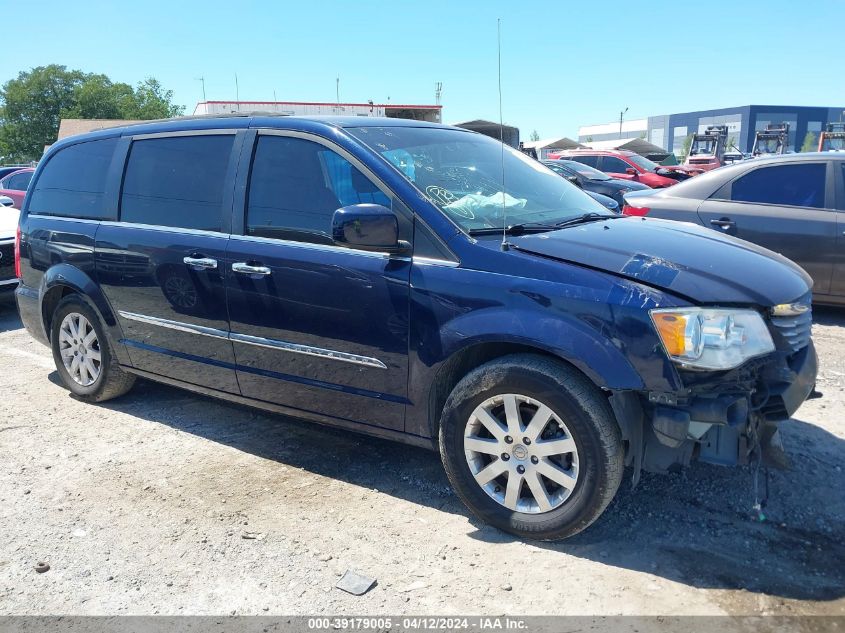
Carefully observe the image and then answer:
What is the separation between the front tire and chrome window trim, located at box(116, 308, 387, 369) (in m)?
0.53

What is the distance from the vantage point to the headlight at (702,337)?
2.71 metres

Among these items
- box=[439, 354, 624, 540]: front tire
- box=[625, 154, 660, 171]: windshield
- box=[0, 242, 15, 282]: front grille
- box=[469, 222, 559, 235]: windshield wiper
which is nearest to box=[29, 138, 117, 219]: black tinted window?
box=[469, 222, 559, 235]: windshield wiper

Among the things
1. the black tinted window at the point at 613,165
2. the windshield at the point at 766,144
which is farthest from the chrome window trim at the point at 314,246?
the windshield at the point at 766,144

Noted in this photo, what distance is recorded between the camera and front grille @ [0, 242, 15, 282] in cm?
785

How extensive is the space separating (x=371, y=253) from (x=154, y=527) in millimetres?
1689

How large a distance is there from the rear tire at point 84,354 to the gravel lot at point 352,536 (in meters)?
0.51

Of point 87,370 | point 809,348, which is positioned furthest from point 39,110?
point 809,348

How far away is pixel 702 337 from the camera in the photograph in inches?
107

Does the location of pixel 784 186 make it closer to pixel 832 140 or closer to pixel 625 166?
pixel 625 166

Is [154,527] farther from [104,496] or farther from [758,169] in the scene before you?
[758,169]

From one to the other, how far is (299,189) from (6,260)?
5870 mm

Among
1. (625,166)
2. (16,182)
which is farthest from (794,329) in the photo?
(625,166)

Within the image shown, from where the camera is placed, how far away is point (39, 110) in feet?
186

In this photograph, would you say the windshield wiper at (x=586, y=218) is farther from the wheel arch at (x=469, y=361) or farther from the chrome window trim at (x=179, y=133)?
the chrome window trim at (x=179, y=133)
